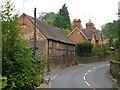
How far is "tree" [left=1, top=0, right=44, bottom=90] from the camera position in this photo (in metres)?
12.3

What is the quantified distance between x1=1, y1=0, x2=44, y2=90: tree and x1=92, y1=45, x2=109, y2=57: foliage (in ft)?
204

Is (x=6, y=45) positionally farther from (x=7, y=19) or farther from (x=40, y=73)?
(x=40, y=73)

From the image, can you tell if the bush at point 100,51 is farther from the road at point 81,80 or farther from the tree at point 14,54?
the tree at point 14,54

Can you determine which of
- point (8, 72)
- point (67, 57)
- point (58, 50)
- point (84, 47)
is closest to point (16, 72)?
point (8, 72)

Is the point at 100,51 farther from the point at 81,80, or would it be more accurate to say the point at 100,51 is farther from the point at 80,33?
the point at 81,80

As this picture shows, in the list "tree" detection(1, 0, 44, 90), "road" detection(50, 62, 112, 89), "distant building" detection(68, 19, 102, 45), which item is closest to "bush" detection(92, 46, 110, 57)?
"distant building" detection(68, 19, 102, 45)

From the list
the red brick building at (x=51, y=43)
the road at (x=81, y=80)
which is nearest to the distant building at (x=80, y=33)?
the red brick building at (x=51, y=43)

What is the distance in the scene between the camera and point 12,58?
12531mm

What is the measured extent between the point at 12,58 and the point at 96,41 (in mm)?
80478

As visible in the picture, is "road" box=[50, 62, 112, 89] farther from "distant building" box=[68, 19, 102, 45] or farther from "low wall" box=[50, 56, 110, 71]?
"distant building" box=[68, 19, 102, 45]

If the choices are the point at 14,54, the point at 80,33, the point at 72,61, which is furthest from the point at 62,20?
the point at 14,54

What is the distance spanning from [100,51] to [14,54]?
63.7 meters

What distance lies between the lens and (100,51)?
75.5 metres

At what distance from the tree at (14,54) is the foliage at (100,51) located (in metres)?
62.2
